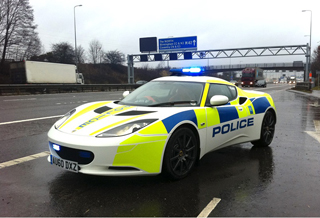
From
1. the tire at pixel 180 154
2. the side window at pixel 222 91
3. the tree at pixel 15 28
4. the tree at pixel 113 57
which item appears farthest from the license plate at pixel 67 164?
the tree at pixel 113 57

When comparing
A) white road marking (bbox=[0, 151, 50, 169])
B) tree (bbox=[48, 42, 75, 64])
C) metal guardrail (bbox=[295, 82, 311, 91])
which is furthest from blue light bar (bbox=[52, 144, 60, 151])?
tree (bbox=[48, 42, 75, 64])

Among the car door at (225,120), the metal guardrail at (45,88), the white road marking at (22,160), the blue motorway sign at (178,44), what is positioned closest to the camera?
the car door at (225,120)

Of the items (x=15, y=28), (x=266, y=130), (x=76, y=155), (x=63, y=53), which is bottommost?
(x=266, y=130)

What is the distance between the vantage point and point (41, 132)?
6.68 metres

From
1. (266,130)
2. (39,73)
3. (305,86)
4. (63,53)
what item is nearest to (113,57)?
(63,53)

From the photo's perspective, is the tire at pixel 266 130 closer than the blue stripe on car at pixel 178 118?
No

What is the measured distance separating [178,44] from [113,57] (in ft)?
137

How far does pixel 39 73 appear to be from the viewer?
30.0 metres

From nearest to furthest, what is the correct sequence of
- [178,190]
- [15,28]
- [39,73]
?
1. [178,190]
2. [39,73]
3. [15,28]

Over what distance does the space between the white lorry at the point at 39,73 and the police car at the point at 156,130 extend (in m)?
28.1

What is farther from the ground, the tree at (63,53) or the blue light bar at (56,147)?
the tree at (63,53)

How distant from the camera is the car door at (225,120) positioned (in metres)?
4.09

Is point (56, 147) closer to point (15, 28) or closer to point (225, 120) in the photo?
point (225, 120)

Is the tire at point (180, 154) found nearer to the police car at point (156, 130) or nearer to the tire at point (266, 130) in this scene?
the police car at point (156, 130)
